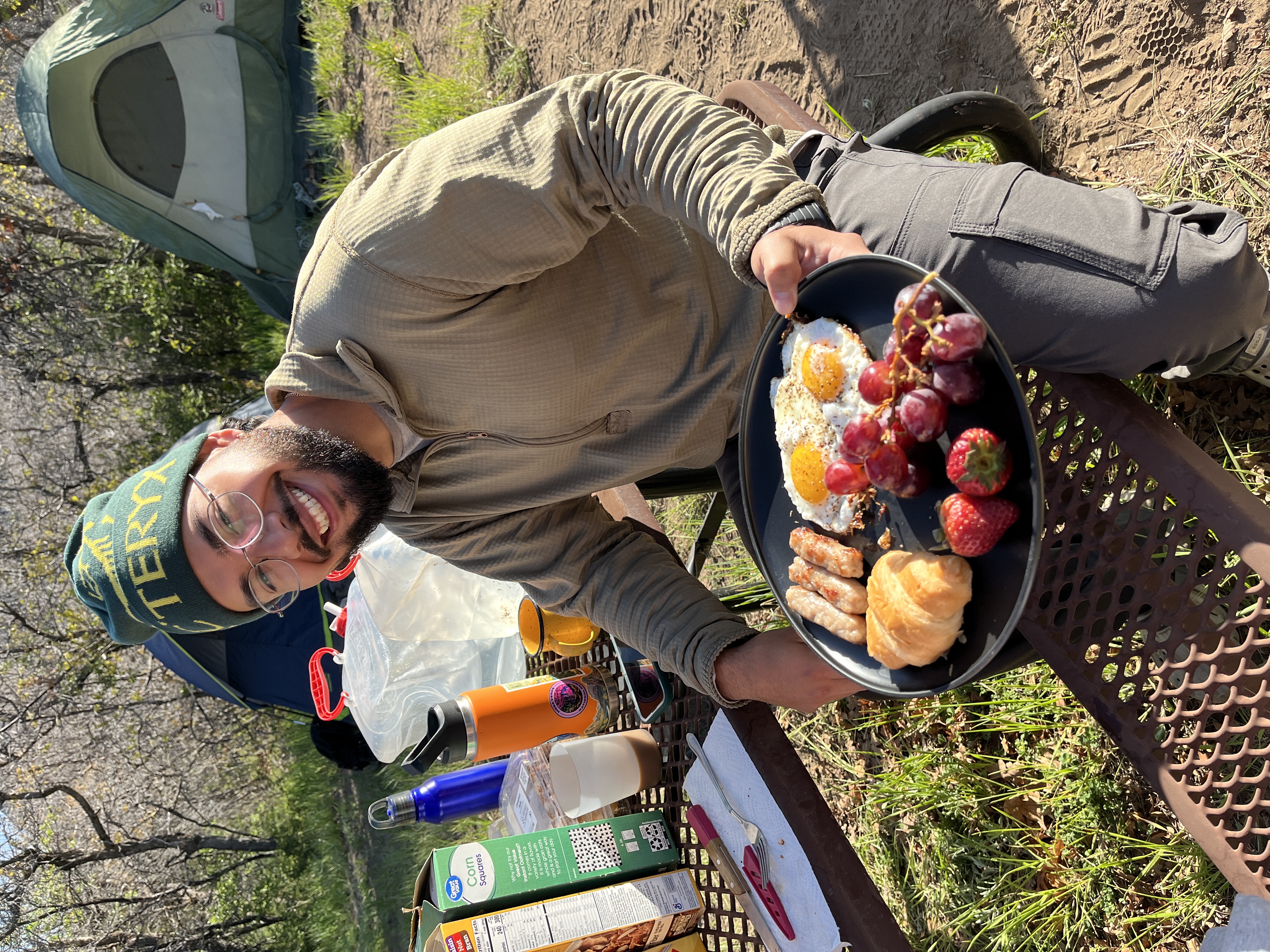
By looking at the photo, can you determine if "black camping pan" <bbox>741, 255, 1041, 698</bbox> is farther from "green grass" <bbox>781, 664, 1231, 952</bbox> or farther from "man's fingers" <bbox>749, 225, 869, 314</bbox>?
"green grass" <bbox>781, 664, 1231, 952</bbox>

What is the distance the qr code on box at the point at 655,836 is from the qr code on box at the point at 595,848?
81mm

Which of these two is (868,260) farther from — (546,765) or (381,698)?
(381,698)

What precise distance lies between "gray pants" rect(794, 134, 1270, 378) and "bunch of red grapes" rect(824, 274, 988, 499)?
1.14 ft

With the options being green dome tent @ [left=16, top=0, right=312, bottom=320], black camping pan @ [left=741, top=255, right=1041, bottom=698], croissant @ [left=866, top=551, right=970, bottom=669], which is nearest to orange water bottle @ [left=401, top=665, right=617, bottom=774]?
black camping pan @ [left=741, top=255, right=1041, bottom=698]

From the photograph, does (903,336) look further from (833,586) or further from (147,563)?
(147,563)

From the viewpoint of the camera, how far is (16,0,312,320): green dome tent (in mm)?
4953

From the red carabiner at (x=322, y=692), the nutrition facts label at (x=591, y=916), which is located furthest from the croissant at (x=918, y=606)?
the red carabiner at (x=322, y=692)

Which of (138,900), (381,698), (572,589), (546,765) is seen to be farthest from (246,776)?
(572,589)

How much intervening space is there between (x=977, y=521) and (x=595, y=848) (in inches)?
54.7

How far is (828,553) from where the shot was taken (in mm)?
1328

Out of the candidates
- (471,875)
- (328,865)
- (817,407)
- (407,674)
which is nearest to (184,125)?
(407,674)

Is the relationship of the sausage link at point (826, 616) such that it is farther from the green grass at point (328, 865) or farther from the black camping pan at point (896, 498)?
the green grass at point (328, 865)

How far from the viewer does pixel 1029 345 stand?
4.48ft

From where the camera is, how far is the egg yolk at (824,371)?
1226 mm
